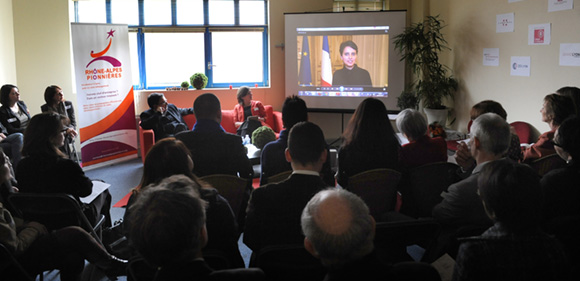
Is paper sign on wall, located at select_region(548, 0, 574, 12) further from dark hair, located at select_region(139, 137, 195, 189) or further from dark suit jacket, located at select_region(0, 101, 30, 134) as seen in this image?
dark suit jacket, located at select_region(0, 101, 30, 134)

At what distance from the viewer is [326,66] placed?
784 centimetres

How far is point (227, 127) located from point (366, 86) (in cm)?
223

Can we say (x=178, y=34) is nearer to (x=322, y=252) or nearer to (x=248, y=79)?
(x=248, y=79)

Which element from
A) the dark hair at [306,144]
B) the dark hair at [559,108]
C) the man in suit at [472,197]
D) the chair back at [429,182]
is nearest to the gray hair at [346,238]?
the dark hair at [306,144]

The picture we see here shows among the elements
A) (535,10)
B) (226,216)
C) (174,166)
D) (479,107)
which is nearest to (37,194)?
(174,166)

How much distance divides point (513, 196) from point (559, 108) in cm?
251

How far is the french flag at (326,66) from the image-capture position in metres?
7.79

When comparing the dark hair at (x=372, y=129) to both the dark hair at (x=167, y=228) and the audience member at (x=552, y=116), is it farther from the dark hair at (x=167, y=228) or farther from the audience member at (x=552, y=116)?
the dark hair at (x=167, y=228)

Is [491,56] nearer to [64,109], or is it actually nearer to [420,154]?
[420,154]

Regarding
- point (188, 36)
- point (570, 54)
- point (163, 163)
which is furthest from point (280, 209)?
point (188, 36)

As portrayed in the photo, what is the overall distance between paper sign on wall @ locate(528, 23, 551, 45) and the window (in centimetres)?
Answer: 424

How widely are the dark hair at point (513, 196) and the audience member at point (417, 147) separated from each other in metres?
1.63

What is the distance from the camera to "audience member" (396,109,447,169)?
3.45 meters

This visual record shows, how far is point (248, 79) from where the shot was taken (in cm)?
858
